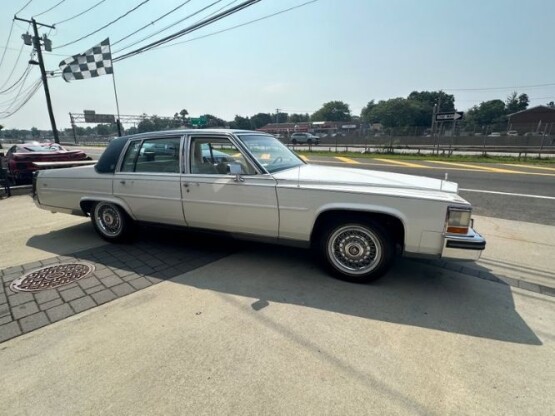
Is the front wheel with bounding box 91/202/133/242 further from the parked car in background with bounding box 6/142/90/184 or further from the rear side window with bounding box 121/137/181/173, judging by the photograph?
the parked car in background with bounding box 6/142/90/184

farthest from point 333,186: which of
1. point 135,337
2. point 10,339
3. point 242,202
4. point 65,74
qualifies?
point 65,74

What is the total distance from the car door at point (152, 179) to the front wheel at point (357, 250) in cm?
197

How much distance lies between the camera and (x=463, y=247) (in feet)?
9.16

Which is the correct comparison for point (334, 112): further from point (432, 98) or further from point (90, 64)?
point (90, 64)

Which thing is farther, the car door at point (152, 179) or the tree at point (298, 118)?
the tree at point (298, 118)

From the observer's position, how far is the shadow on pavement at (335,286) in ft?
8.81

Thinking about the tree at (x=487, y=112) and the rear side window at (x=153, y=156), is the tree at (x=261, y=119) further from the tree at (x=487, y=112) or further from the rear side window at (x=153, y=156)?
the rear side window at (x=153, y=156)

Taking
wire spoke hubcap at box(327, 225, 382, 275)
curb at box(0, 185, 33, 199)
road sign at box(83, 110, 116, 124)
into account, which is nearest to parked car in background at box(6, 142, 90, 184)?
curb at box(0, 185, 33, 199)

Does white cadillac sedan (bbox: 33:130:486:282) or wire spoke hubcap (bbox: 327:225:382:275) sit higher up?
white cadillac sedan (bbox: 33:130:486:282)

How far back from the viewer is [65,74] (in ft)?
43.0

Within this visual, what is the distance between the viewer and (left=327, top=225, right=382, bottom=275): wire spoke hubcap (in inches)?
125

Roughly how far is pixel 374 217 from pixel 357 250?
0.41 m

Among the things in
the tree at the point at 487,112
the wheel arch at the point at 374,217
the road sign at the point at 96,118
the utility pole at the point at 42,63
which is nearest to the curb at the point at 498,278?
the wheel arch at the point at 374,217

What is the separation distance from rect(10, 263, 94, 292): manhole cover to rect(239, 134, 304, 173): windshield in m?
2.44
